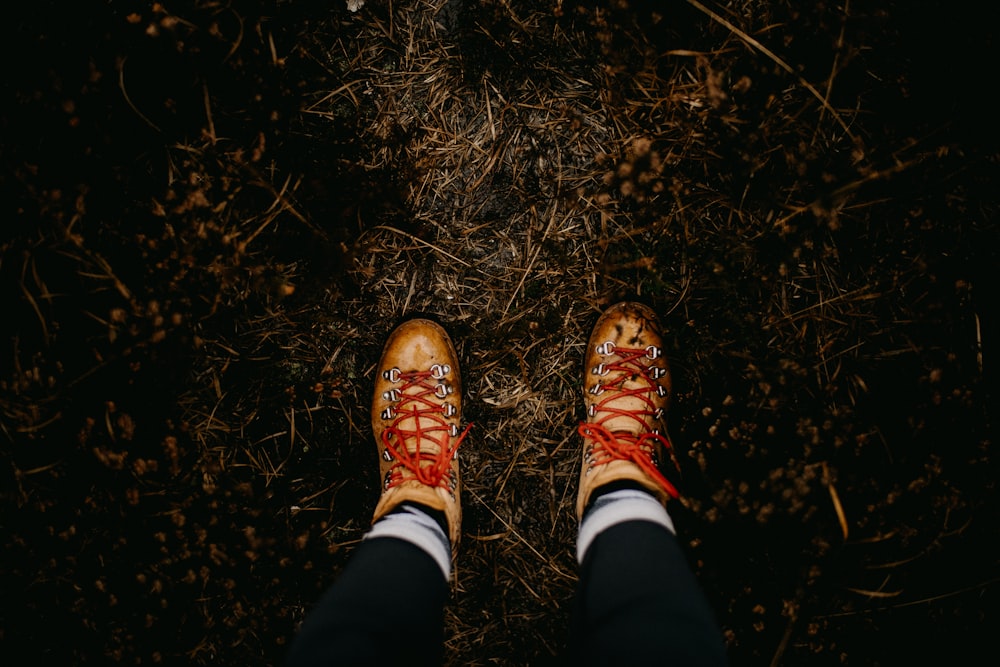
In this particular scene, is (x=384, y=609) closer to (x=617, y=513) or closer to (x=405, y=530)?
(x=405, y=530)

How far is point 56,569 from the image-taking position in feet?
6.45

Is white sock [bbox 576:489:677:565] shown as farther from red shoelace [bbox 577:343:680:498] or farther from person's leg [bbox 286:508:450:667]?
person's leg [bbox 286:508:450:667]

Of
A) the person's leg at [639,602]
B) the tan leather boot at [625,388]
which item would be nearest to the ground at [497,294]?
the tan leather boot at [625,388]

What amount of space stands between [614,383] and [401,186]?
1.23 meters

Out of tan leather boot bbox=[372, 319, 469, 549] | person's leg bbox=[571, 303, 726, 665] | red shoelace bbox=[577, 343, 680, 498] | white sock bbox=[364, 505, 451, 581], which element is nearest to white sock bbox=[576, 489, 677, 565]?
person's leg bbox=[571, 303, 726, 665]

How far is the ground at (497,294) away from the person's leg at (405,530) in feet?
0.48

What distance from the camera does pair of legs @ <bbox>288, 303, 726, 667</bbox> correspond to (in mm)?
1391

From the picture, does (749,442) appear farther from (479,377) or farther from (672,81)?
(672,81)

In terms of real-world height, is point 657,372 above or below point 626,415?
above

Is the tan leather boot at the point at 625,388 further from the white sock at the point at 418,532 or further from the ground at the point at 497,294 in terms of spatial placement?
the white sock at the point at 418,532

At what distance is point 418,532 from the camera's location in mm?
1756

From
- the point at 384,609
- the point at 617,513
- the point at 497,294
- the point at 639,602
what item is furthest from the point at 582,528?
the point at 497,294

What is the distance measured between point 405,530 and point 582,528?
2.05ft

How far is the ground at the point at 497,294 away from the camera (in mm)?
1935
